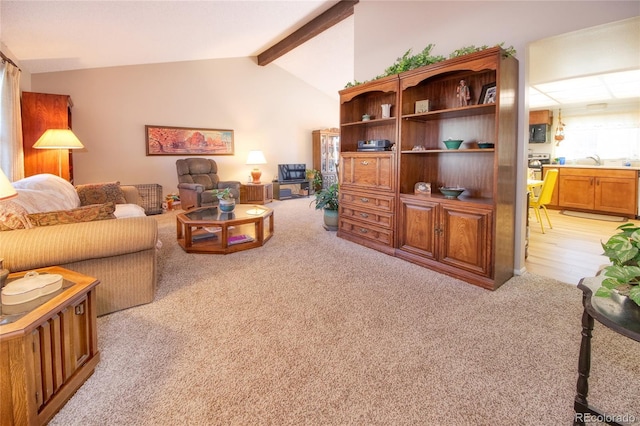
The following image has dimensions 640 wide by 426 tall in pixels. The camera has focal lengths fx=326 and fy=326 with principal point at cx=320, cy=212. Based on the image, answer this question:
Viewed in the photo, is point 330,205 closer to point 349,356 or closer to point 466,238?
point 466,238

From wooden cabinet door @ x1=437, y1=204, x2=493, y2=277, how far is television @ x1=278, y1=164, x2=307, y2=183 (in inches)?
226

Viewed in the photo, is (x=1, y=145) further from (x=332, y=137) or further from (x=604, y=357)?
(x=332, y=137)

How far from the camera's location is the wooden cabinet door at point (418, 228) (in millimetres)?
3112

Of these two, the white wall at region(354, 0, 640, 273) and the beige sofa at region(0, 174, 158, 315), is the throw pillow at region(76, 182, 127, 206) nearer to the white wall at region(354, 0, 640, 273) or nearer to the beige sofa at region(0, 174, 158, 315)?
the beige sofa at region(0, 174, 158, 315)

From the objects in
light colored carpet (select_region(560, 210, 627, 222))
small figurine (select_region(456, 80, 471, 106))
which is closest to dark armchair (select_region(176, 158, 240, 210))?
small figurine (select_region(456, 80, 471, 106))

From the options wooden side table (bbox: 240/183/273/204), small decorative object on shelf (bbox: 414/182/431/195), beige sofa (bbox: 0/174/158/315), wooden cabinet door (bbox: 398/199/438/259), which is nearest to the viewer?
beige sofa (bbox: 0/174/158/315)

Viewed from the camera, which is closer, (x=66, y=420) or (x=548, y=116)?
(x=66, y=420)

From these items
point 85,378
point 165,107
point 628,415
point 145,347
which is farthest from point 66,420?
point 165,107

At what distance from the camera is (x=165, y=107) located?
21.6 feet

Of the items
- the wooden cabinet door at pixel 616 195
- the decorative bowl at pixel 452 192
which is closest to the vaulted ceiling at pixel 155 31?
the decorative bowl at pixel 452 192

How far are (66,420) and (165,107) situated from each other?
640 centimetres

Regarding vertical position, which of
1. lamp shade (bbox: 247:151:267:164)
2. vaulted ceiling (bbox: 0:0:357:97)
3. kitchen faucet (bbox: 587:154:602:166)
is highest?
vaulted ceiling (bbox: 0:0:357:97)

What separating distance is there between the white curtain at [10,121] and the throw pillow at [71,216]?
8.17 feet

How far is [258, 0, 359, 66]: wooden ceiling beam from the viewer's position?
492cm
